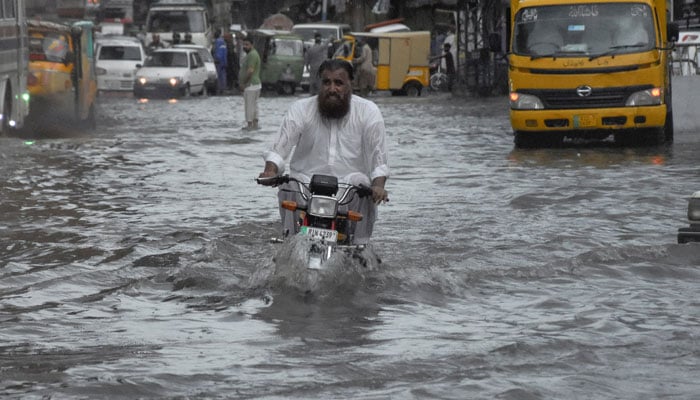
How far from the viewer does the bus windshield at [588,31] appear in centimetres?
2070

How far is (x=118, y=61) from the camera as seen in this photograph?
149 feet

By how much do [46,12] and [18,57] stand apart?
2576 mm

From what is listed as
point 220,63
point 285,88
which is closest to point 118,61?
point 220,63

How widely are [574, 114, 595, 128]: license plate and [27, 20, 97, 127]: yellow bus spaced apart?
9.45 m

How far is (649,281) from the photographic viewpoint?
9.69 metres

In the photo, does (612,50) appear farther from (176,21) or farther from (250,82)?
(176,21)

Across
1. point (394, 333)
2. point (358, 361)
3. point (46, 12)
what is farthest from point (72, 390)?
point (46, 12)

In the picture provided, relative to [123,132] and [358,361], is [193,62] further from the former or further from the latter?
[358,361]

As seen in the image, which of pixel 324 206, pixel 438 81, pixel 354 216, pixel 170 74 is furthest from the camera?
pixel 438 81

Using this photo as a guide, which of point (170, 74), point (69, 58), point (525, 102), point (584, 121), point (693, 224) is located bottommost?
Answer: point (170, 74)

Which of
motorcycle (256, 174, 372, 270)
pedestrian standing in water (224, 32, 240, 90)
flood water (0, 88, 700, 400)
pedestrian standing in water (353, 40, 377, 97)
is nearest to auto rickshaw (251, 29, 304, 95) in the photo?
pedestrian standing in water (224, 32, 240, 90)

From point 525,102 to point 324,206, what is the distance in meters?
12.8

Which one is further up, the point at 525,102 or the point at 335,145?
the point at 335,145

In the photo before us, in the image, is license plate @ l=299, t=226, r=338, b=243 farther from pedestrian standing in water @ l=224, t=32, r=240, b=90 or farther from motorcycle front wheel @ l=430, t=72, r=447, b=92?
pedestrian standing in water @ l=224, t=32, r=240, b=90
